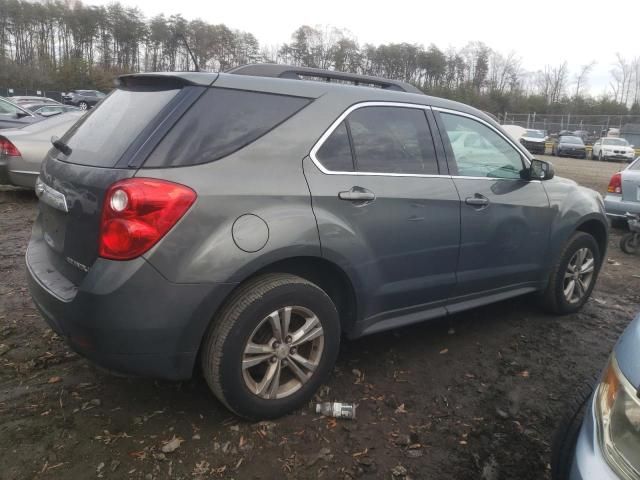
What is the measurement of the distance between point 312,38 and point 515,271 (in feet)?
235

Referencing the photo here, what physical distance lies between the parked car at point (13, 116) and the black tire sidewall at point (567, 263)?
9.12 meters

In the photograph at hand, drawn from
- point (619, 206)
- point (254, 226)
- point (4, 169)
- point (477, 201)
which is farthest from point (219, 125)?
point (619, 206)

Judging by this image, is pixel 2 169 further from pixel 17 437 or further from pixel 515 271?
pixel 515 271

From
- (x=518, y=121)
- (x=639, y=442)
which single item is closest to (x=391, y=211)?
(x=639, y=442)

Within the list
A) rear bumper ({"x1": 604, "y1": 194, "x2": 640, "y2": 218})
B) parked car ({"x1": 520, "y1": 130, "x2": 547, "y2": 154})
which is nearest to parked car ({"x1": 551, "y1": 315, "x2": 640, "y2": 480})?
rear bumper ({"x1": 604, "y1": 194, "x2": 640, "y2": 218})

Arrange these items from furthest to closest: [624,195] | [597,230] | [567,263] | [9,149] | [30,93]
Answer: [30,93]
[624,195]
[9,149]
[597,230]
[567,263]

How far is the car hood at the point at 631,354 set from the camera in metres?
1.65

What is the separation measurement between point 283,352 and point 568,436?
1.35 metres

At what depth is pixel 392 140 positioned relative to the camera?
10.4ft

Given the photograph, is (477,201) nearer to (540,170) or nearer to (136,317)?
(540,170)

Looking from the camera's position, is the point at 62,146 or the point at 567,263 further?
the point at 567,263

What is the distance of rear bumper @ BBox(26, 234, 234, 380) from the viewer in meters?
2.24

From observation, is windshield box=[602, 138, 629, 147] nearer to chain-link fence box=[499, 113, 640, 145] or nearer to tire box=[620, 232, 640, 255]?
chain-link fence box=[499, 113, 640, 145]

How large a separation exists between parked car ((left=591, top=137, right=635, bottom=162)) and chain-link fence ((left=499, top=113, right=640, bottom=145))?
29.5 ft
